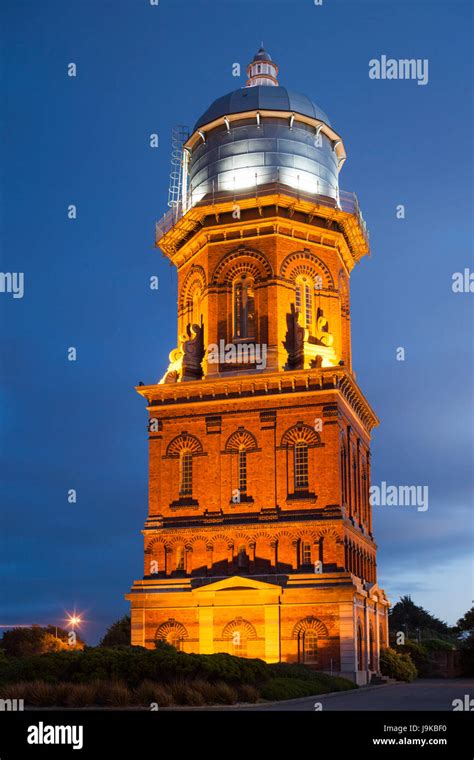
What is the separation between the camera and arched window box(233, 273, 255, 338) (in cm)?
5212

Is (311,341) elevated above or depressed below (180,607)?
above

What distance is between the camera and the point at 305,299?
53281 mm

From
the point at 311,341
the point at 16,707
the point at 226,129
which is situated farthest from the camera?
the point at 226,129

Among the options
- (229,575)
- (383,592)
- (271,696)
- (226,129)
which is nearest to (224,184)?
(226,129)

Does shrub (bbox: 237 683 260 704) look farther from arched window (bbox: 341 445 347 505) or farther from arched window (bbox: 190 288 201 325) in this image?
arched window (bbox: 190 288 201 325)

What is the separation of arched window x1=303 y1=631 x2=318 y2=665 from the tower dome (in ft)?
75.6

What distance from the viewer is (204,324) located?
53.3m

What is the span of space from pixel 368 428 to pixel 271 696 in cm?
2809

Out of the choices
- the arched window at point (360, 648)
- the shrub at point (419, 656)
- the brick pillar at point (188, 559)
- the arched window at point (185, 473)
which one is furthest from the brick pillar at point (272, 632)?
the shrub at point (419, 656)

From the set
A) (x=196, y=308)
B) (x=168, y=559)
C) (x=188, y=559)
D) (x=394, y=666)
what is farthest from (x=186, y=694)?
(x=394, y=666)

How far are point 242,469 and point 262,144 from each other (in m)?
17.9

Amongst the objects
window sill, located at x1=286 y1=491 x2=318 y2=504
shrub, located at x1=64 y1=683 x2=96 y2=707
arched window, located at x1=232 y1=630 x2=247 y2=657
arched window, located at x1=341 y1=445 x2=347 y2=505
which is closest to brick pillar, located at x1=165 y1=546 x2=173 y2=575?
arched window, located at x1=232 y1=630 x2=247 y2=657
